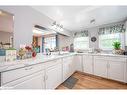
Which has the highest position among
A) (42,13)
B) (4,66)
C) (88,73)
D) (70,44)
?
(42,13)

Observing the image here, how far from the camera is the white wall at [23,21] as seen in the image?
1609mm

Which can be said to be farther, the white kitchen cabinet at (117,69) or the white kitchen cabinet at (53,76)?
the white kitchen cabinet at (117,69)

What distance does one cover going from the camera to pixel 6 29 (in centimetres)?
149

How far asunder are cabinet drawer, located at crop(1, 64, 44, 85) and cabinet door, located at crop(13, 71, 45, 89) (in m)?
0.12

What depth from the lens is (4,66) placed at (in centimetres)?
98

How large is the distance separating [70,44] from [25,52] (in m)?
3.11

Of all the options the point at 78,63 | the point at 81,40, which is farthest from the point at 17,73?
the point at 81,40

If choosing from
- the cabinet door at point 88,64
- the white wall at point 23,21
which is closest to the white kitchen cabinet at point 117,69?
the cabinet door at point 88,64

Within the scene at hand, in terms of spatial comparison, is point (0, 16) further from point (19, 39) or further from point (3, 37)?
point (19, 39)

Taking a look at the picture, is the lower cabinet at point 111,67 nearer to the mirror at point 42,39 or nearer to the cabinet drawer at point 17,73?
the mirror at point 42,39

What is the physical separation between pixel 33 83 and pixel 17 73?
→ 382 mm

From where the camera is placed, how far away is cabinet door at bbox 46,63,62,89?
171 cm
